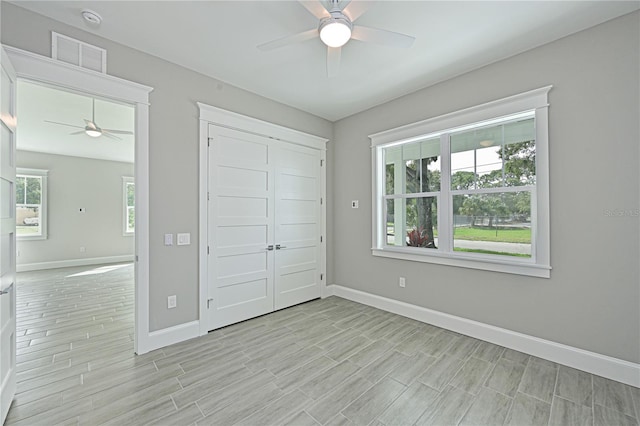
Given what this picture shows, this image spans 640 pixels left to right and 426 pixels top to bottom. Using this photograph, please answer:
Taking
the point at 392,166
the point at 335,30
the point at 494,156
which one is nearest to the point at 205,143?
the point at 335,30

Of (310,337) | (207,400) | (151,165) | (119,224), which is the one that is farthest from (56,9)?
(119,224)

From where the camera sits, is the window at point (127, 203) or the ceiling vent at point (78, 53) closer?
the ceiling vent at point (78, 53)

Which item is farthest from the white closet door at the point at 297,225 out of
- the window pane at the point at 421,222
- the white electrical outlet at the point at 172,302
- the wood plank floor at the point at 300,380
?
the window pane at the point at 421,222

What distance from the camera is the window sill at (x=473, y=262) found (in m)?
2.54

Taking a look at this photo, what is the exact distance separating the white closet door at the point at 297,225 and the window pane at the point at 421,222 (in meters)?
1.42

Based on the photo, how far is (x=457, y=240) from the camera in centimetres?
318

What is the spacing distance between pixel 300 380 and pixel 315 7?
2767mm

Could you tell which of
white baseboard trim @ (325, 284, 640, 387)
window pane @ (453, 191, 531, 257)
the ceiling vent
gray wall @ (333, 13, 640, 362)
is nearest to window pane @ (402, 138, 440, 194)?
window pane @ (453, 191, 531, 257)

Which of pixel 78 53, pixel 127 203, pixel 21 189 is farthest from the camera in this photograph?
pixel 127 203

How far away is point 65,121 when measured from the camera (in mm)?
4586

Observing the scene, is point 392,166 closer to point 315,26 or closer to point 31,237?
point 315,26

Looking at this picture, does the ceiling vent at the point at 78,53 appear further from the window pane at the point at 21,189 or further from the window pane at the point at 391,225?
the window pane at the point at 21,189

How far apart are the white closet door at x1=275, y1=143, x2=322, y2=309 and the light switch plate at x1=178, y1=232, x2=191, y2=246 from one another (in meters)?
1.18

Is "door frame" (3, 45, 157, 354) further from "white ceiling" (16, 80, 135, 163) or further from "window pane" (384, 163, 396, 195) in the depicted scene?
"window pane" (384, 163, 396, 195)
